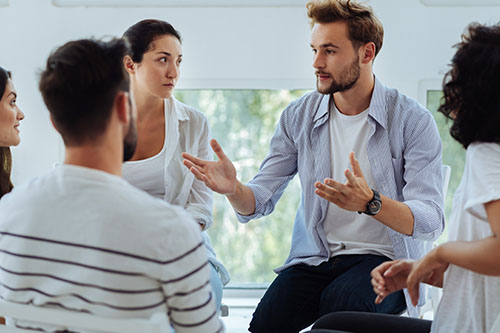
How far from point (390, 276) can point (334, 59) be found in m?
1.06

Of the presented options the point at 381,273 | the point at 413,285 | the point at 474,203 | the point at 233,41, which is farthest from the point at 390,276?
the point at 233,41

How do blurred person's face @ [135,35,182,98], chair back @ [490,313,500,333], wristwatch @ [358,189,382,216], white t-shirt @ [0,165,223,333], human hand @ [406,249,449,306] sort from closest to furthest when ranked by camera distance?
white t-shirt @ [0,165,223,333]
chair back @ [490,313,500,333]
human hand @ [406,249,449,306]
wristwatch @ [358,189,382,216]
blurred person's face @ [135,35,182,98]

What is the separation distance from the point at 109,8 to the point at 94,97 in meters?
2.21

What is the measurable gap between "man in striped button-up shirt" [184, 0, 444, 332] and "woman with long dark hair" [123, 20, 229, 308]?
0.23m

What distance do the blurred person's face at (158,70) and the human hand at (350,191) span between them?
917 millimetres

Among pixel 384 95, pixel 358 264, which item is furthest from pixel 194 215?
pixel 384 95

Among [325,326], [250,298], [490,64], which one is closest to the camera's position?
[490,64]

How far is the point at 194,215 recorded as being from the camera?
2.33 meters

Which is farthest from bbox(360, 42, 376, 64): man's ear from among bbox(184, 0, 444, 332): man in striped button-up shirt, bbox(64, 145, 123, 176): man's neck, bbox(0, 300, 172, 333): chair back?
bbox(0, 300, 172, 333): chair back

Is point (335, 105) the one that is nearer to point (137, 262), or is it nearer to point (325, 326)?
point (325, 326)

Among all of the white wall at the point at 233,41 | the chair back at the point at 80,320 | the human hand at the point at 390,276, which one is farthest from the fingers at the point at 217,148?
the white wall at the point at 233,41

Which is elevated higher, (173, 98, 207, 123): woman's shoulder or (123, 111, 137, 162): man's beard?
(123, 111, 137, 162): man's beard

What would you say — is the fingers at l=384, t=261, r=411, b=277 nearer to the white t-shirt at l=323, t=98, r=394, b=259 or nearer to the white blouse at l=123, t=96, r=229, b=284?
the white t-shirt at l=323, t=98, r=394, b=259

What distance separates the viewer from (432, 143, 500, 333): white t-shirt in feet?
4.03
